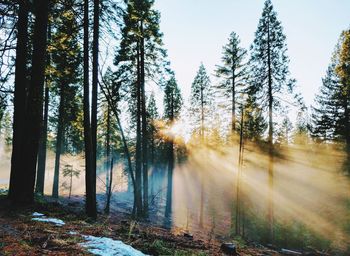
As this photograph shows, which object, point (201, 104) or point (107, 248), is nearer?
point (107, 248)

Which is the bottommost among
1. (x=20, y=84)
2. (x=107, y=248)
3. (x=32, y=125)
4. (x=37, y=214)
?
(x=37, y=214)

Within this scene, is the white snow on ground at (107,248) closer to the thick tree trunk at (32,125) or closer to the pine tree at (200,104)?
the thick tree trunk at (32,125)

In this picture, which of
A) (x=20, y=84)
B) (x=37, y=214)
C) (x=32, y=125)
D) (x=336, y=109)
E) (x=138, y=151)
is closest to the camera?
(x=37, y=214)

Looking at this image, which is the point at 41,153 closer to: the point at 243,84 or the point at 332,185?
the point at 243,84

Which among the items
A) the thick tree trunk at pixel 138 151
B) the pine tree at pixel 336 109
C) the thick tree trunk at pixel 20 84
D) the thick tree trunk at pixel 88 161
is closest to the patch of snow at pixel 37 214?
the thick tree trunk at pixel 20 84

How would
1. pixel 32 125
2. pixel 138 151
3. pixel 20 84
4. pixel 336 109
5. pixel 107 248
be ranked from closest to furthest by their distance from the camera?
pixel 107 248 < pixel 32 125 < pixel 20 84 < pixel 138 151 < pixel 336 109

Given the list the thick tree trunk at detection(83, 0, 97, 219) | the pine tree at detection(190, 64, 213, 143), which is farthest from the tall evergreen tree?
the thick tree trunk at detection(83, 0, 97, 219)

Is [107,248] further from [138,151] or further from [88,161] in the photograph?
[138,151]

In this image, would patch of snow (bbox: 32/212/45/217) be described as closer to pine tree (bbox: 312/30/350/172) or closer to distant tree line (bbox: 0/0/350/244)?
distant tree line (bbox: 0/0/350/244)

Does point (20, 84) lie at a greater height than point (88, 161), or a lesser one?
greater

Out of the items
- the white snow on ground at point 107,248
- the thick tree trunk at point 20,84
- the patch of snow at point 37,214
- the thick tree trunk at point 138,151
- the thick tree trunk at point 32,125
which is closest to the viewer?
the white snow on ground at point 107,248

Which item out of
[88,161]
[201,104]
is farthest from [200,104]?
[88,161]

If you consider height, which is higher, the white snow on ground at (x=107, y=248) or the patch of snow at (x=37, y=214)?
the white snow on ground at (x=107, y=248)

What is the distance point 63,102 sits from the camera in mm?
22141
